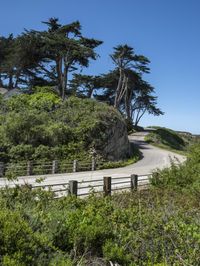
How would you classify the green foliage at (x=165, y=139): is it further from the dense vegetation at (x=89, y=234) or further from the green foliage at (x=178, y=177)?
the dense vegetation at (x=89, y=234)

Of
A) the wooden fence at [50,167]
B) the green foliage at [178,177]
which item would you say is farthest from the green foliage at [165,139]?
the green foliage at [178,177]

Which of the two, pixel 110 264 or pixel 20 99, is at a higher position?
pixel 20 99

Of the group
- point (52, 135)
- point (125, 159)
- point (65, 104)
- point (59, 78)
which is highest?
point (59, 78)

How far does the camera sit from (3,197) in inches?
296

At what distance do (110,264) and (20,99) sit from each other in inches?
1229

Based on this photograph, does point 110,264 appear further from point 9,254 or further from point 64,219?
point 9,254

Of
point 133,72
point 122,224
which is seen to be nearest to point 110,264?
point 122,224

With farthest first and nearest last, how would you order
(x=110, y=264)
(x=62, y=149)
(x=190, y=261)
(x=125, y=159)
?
(x=125, y=159), (x=62, y=149), (x=110, y=264), (x=190, y=261)

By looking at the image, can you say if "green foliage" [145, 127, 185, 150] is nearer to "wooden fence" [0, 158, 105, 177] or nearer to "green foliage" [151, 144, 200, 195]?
"wooden fence" [0, 158, 105, 177]

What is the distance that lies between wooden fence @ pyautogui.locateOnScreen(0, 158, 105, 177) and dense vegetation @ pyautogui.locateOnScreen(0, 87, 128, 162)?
1097 millimetres

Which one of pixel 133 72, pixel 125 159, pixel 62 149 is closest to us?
pixel 62 149

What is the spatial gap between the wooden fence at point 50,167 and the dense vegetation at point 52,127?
110cm

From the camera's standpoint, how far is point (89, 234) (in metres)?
6.32

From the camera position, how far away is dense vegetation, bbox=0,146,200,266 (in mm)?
5012
